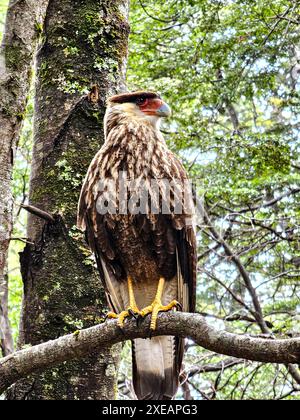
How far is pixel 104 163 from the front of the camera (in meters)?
3.38

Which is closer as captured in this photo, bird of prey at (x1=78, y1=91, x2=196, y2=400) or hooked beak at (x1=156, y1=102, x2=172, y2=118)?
bird of prey at (x1=78, y1=91, x2=196, y2=400)

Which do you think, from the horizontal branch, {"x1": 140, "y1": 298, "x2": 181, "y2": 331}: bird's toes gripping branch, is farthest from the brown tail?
the horizontal branch

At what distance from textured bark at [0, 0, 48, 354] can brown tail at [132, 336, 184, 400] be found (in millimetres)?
1110

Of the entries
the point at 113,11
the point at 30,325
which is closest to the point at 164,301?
the point at 30,325

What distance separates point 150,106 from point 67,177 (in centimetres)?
70

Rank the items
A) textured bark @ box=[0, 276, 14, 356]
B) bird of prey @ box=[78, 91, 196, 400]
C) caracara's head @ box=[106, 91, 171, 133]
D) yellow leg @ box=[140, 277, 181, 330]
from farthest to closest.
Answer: textured bark @ box=[0, 276, 14, 356], caracara's head @ box=[106, 91, 171, 133], bird of prey @ box=[78, 91, 196, 400], yellow leg @ box=[140, 277, 181, 330]

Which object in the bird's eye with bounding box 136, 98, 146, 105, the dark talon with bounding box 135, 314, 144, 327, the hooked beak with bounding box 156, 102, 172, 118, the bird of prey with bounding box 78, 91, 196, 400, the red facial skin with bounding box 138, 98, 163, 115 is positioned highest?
the bird's eye with bounding box 136, 98, 146, 105

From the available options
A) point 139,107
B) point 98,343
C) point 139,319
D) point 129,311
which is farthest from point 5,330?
point 98,343

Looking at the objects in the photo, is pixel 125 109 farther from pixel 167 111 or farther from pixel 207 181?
pixel 207 181

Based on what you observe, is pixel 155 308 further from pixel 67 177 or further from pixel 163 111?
pixel 163 111

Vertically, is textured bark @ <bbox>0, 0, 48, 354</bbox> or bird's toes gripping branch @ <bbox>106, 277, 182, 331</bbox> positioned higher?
textured bark @ <bbox>0, 0, 48, 354</bbox>

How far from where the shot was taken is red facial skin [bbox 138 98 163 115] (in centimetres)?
381

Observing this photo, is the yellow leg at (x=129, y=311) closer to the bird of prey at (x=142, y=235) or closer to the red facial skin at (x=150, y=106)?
the bird of prey at (x=142, y=235)

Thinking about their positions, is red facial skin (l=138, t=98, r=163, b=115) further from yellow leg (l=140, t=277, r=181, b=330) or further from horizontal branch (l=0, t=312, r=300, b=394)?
horizontal branch (l=0, t=312, r=300, b=394)
